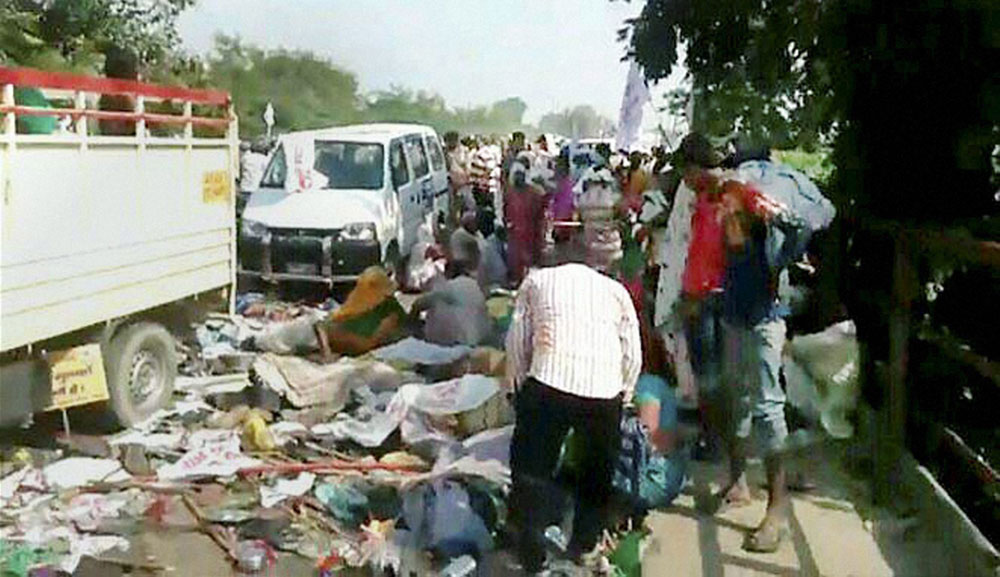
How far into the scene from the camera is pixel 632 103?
600cm

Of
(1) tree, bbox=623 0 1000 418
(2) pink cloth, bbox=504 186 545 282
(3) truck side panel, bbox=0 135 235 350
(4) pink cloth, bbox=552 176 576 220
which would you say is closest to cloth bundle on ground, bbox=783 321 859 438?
(1) tree, bbox=623 0 1000 418

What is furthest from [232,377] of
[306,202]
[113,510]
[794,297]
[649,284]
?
[794,297]

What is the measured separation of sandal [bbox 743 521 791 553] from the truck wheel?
270cm

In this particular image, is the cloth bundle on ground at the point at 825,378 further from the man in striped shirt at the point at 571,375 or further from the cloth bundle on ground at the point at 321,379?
the cloth bundle on ground at the point at 321,379

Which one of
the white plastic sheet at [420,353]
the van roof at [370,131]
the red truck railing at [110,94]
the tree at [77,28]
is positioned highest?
the tree at [77,28]

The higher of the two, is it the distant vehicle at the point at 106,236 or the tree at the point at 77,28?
the tree at the point at 77,28

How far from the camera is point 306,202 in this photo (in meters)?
5.65

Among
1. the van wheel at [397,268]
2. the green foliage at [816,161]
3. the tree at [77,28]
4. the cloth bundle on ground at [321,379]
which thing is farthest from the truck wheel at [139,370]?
the green foliage at [816,161]

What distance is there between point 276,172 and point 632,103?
5.69 feet

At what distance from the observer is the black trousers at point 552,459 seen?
11.1ft

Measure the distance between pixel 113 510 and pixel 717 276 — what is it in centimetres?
214

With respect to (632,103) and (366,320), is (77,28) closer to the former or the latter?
(366,320)

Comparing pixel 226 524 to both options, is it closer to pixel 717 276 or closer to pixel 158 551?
pixel 158 551

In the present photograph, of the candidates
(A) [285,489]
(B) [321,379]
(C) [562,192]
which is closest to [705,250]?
(A) [285,489]
